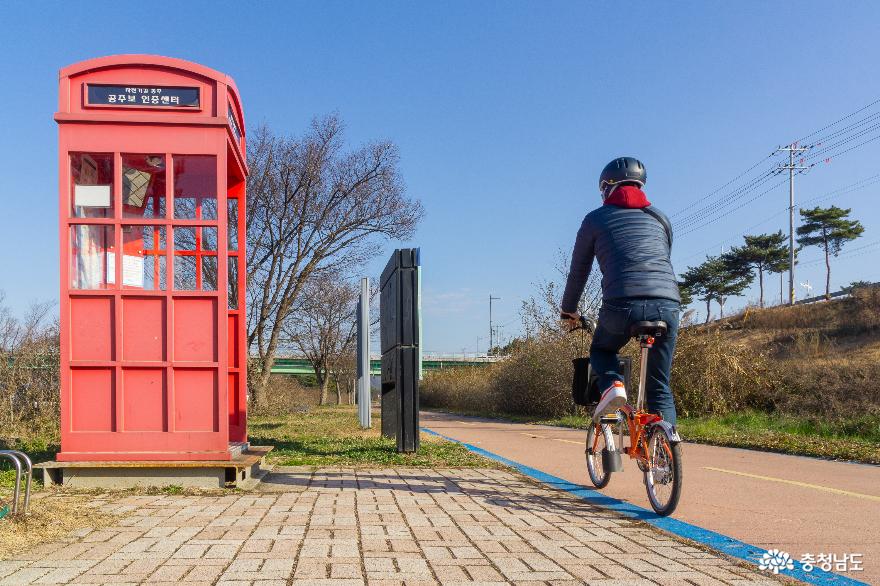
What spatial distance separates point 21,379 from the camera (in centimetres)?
1208

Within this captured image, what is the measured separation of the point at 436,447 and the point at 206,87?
17.0ft

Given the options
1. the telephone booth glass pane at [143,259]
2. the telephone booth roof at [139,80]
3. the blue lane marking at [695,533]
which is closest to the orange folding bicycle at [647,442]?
the blue lane marking at [695,533]

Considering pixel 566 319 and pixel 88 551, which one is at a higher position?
pixel 566 319

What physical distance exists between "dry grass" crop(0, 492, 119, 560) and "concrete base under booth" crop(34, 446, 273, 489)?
1.90 ft

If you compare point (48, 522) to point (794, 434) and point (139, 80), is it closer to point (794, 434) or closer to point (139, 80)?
point (139, 80)

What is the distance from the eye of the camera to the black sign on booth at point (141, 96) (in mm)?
6215

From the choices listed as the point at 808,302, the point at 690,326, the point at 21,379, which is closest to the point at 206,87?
the point at 21,379

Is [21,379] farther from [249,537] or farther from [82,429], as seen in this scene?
[249,537]

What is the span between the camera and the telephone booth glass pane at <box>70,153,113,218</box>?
6211 mm

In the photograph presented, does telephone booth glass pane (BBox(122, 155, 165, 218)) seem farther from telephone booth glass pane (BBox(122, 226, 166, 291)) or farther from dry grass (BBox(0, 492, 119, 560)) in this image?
dry grass (BBox(0, 492, 119, 560))

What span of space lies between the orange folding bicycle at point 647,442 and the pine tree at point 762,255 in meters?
57.9

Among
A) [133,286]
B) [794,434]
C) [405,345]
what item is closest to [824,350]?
[794,434]

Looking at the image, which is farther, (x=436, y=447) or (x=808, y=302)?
(x=808, y=302)

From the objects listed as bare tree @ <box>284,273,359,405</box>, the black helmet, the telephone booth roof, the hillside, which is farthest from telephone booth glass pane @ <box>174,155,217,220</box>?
bare tree @ <box>284,273,359,405</box>
